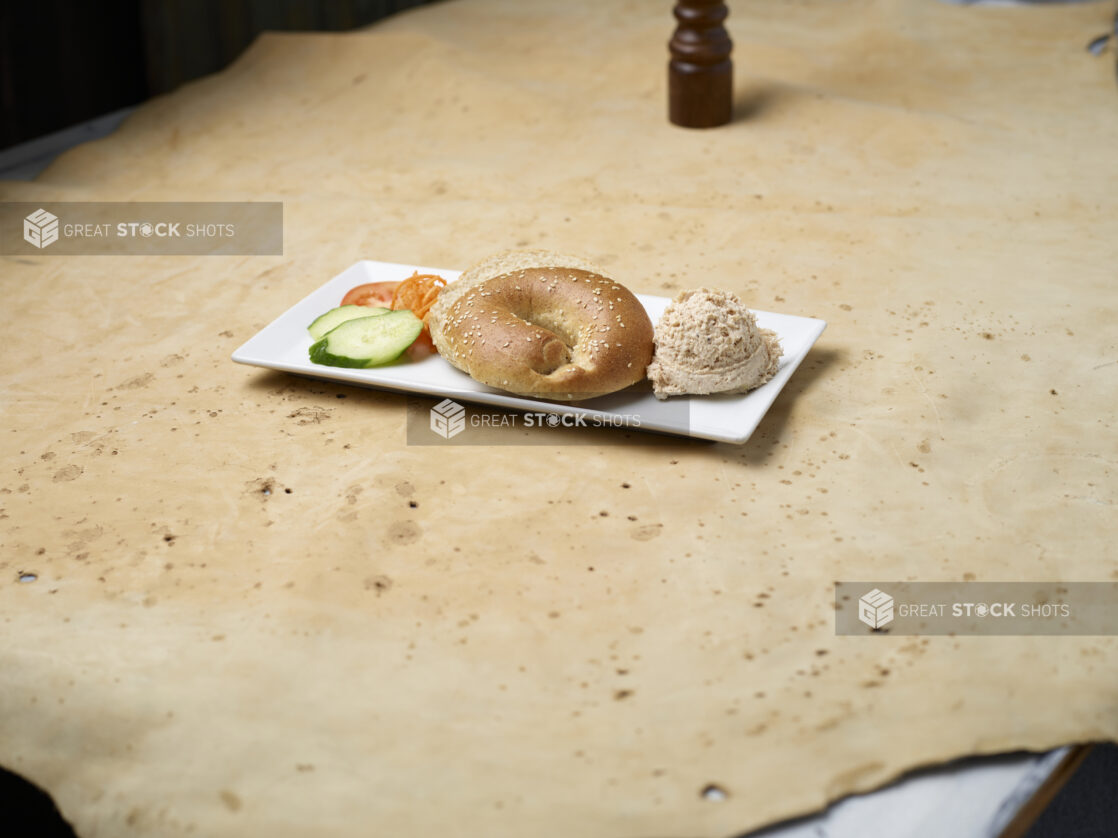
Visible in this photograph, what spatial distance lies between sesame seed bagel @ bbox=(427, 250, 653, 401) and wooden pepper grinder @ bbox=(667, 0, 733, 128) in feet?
4.15

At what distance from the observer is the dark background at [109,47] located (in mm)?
3137

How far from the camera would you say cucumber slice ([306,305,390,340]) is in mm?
1525

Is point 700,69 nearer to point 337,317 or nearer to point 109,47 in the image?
point 337,317

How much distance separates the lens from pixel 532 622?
1.08m

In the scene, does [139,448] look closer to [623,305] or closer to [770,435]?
[623,305]

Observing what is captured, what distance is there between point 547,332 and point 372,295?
40cm

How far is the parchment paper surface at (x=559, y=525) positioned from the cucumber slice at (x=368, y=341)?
3.3 inches

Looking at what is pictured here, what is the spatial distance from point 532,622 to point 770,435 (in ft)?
1.57

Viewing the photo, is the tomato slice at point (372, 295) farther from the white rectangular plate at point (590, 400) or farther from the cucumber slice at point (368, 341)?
the cucumber slice at point (368, 341)

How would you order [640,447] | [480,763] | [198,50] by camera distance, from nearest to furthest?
[480,763] < [640,447] < [198,50]

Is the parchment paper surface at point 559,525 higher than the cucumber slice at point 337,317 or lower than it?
lower

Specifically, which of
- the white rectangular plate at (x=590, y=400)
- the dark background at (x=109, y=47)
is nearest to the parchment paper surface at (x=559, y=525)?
the white rectangular plate at (x=590, y=400)

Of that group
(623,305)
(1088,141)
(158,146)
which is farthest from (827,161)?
(158,146)

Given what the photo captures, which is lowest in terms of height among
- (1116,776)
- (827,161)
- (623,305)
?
(1116,776)
